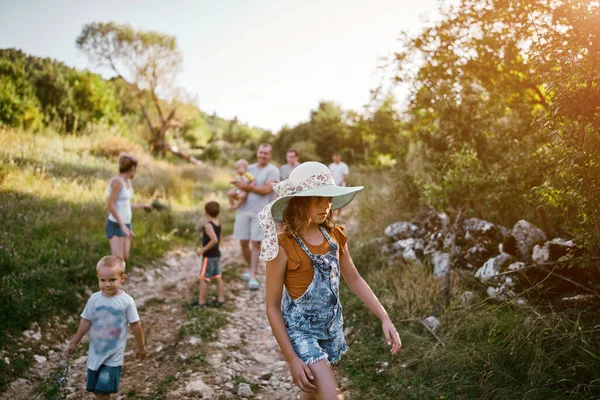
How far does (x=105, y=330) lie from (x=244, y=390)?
4.89 feet

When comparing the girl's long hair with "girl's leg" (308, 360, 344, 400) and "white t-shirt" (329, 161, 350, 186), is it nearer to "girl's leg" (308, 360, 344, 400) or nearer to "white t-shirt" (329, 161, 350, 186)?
"girl's leg" (308, 360, 344, 400)

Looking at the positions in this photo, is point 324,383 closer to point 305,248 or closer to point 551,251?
point 305,248

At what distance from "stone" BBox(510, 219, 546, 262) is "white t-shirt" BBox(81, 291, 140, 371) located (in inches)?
170

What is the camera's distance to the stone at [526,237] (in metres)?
4.89

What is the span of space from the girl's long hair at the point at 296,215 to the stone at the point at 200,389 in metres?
2.14

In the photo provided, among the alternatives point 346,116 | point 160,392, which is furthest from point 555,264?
point 346,116

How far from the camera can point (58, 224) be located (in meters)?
7.07

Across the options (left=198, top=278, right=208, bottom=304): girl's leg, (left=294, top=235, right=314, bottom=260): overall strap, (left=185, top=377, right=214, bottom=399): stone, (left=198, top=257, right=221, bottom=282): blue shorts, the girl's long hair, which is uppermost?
the girl's long hair

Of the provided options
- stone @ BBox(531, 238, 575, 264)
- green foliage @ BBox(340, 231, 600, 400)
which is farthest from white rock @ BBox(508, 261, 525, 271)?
green foliage @ BBox(340, 231, 600, 400)

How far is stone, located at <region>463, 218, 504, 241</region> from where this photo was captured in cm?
561

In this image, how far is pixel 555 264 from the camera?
4.32 meters

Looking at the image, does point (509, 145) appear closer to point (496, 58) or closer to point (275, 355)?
point (496, 58)

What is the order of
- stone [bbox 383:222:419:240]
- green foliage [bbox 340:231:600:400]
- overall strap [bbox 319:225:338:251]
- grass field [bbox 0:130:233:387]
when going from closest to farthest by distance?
1. overall strap [bbox 319:225:338:251]
2. green foliage [bbox 340:231:600:400]
3. grass field [bbox 0:130:233:387]
4. stone [bbox 383:222:419:240]

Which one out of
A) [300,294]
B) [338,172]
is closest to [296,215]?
[300,294]
